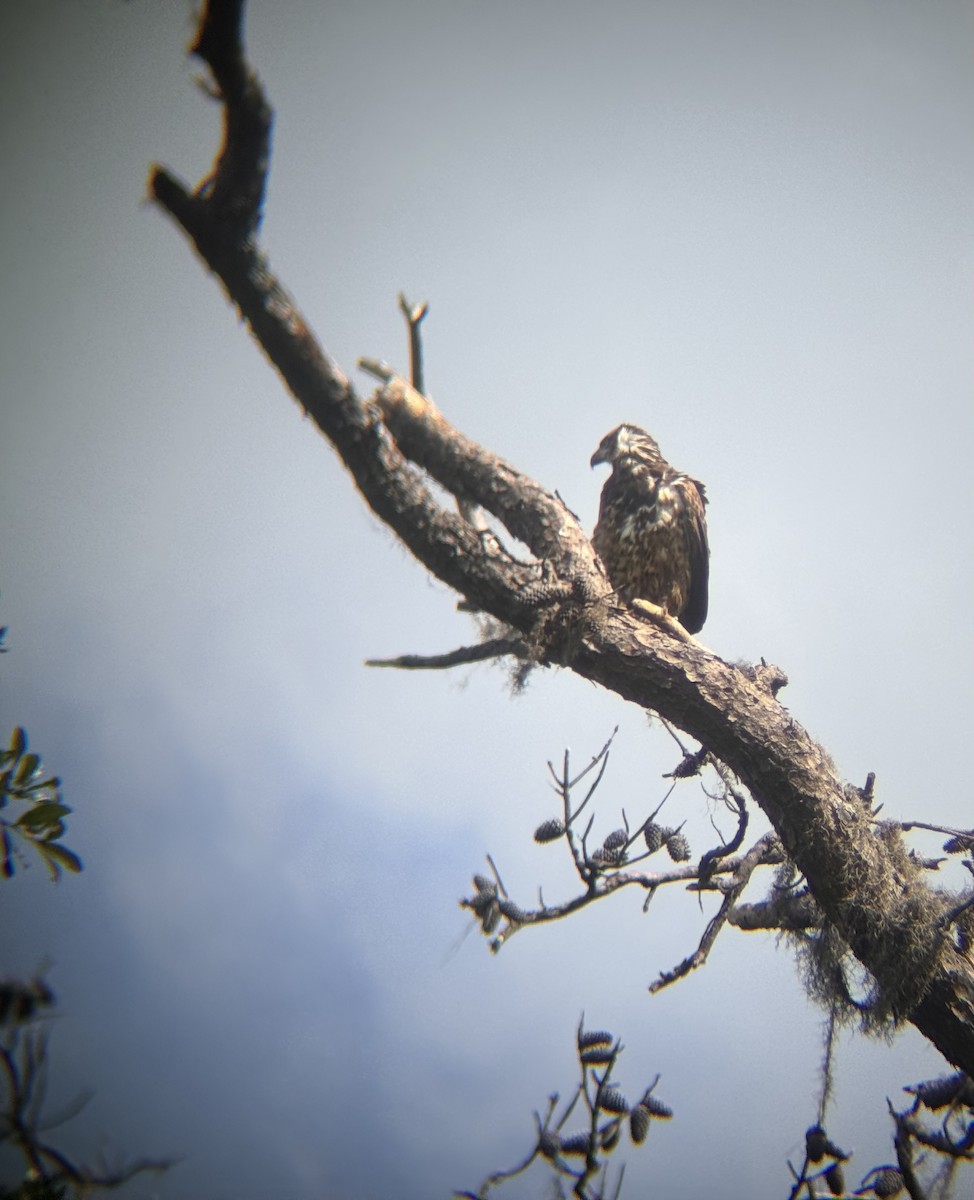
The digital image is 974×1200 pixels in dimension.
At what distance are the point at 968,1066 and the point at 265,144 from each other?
408 cm

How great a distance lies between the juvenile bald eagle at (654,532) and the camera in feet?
15.3

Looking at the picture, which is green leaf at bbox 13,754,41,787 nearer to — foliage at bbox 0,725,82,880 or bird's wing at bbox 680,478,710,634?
foliage at bbox 0,725,82,880

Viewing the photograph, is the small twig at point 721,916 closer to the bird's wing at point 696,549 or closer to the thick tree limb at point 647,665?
the thick tree limb at point 647,665

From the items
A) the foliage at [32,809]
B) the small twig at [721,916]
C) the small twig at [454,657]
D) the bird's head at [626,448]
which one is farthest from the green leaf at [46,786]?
the bird's head at [626,448]

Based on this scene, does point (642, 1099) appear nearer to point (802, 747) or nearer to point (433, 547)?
point (802, 747)

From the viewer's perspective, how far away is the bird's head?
516cm

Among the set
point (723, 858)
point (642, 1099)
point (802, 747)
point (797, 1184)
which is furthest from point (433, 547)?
point (797, 1184)

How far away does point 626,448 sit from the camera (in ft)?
17.1

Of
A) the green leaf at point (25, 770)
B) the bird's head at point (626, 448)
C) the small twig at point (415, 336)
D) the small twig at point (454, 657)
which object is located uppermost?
the bird's head at point (626, 448)

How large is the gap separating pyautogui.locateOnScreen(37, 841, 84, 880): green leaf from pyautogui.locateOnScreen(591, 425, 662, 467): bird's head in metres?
4.02

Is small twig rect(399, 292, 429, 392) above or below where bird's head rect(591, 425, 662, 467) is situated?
below

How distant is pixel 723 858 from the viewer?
388 centimetres

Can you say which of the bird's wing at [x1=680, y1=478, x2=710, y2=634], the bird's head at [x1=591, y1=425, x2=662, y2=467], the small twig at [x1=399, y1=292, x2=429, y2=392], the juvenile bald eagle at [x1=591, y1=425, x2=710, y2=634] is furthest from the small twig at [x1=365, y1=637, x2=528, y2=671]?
the bird's head at [x1=591, y1=425, x2=662, y2=467]

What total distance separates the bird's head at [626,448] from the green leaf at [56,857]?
4018 mm
